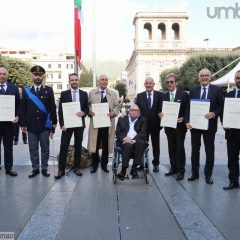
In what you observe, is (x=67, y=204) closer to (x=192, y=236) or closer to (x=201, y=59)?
(x=192, y=236)

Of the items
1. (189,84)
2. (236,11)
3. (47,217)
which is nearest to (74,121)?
(47,217)

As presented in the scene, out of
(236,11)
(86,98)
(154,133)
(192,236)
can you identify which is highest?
(236,11)

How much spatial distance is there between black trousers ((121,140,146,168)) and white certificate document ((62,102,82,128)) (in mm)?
1078

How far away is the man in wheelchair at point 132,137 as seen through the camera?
786 cm

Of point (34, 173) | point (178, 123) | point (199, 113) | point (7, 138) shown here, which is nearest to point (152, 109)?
point (178, 123)

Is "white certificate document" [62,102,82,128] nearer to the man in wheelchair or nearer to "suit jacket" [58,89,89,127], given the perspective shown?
"suit jacket" [58,89,89,127]

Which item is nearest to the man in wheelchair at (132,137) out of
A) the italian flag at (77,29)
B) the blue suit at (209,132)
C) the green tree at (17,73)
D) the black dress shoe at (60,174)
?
the blue suit at (209,132)

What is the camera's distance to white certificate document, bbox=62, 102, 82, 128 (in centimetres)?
824

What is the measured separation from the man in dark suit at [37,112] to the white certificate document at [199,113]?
266cm

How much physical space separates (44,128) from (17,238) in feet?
11.8

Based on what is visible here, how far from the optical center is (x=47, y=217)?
5.70 meters

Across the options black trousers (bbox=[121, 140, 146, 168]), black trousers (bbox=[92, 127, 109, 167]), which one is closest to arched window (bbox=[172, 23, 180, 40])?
black trousers (bbox=[92, 127, 109, 167])

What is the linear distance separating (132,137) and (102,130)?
0.97 metres

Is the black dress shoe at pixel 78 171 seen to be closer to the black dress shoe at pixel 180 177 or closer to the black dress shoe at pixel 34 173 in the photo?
the black dress shoe at pixel 34 173
